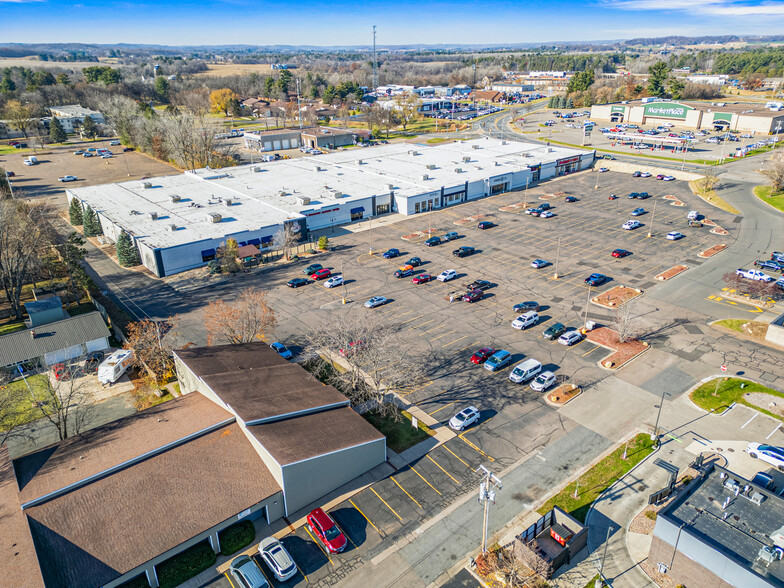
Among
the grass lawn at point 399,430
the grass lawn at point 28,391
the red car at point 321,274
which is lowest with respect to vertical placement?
the grass lawn at point 28,391

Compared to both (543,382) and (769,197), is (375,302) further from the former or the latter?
(769,197)

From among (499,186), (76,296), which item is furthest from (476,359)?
(499,186)

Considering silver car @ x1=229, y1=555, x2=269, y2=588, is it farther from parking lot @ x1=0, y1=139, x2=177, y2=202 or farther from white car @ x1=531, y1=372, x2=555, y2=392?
parking lot @ x1=0, y1=139, x2=177, y2=202

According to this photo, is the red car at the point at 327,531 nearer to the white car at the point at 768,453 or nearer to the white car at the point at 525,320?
the white car at the point at 768,453

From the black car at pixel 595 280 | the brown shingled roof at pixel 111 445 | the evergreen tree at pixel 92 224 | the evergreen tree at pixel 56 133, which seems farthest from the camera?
the evergreen tree at pixel 56 133

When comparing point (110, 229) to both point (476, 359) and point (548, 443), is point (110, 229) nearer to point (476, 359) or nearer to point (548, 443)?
point (476, 359)

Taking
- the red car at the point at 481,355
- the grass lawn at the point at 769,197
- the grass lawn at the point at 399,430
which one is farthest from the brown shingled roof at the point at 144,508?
the grass lawn at the point at 769,197

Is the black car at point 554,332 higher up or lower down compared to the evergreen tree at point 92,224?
lower down
